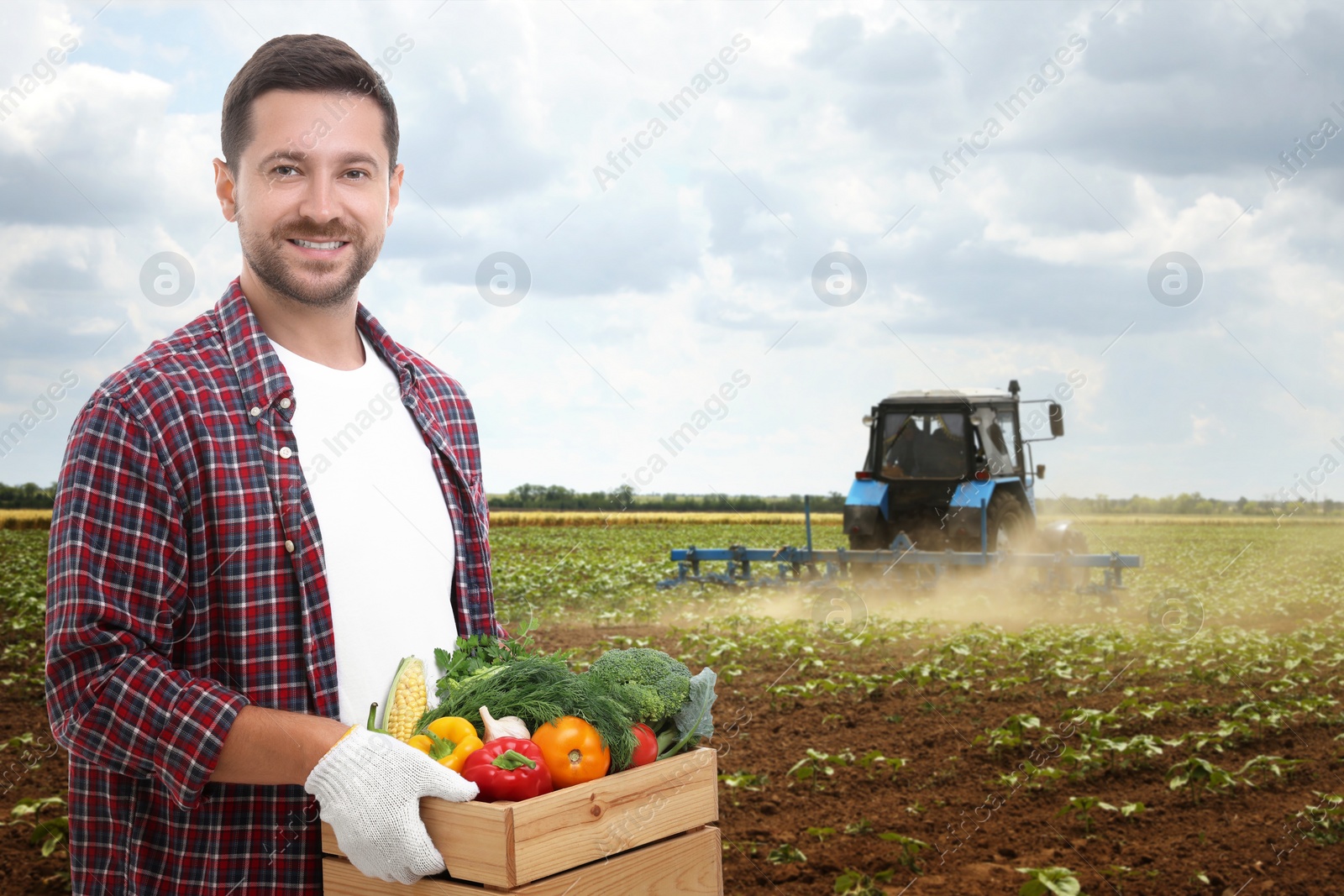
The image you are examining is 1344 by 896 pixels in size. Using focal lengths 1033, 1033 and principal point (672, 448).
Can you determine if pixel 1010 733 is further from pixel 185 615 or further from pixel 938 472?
pixel 938 472

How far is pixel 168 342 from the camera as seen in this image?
7.29 feet

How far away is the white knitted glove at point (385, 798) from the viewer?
1.85 meters

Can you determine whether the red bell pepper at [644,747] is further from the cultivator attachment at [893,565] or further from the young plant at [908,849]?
the cultivator attachment at [893,565]

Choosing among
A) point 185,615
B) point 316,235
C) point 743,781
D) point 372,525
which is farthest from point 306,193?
point 743,781

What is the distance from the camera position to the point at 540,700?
2.15 meters

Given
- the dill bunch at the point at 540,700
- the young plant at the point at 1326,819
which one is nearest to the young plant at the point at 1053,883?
the young plant at the point at 1326,819

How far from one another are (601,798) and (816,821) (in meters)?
3.95

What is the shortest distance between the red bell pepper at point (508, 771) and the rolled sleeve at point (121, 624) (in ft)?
1.54

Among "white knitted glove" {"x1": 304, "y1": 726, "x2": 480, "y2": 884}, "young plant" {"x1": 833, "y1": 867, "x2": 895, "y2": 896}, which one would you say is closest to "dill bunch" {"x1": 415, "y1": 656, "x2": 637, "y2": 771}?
"white knitted glove" {"x1": 304, "y1": 726, "x2": 480, "y2": 884}

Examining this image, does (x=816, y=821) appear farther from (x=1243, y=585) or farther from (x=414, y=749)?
(x=1243, y=585)

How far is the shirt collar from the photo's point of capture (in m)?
2.20

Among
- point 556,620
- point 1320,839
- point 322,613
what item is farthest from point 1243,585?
point 322,613

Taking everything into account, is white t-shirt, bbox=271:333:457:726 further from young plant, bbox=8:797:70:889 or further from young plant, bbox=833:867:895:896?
young plant, bbox=8:797:70:889

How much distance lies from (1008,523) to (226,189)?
1373 centimetres
